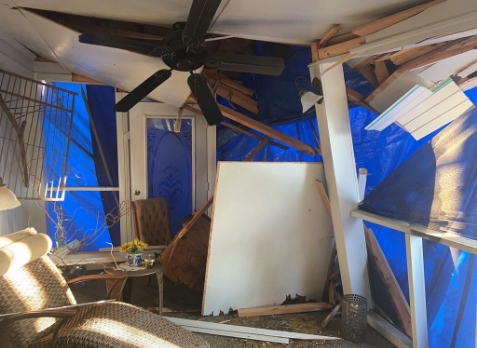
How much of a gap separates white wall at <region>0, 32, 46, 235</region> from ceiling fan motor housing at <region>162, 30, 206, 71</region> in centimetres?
171

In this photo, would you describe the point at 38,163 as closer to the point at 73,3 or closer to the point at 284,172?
the point at 73,3

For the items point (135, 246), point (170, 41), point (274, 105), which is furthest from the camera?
point (274, 105)

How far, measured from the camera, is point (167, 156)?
367cm

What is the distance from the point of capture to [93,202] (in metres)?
3.60

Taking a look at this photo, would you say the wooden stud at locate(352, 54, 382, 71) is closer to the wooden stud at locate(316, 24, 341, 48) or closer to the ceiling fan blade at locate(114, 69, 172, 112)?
the wooden stud at locate(316, 24, 341, 48)

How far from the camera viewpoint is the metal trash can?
2342 millimetres

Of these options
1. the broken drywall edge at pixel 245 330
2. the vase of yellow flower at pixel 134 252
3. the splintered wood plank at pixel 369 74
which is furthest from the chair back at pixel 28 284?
the splintered wood plank at pixel 369 74

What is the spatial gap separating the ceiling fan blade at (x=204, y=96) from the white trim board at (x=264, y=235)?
0.53m

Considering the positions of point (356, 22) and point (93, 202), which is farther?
point (93, 202)

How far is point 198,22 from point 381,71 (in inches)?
57.8

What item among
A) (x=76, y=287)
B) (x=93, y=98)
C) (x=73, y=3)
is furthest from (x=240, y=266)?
(x=93, y=98)

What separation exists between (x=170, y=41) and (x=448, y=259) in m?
1.98

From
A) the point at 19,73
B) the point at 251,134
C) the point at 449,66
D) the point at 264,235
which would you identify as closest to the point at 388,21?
the point at 449,66

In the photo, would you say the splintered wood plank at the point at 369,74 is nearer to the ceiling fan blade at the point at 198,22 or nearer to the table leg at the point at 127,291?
the ceiling fan blade at the point at 198,22
